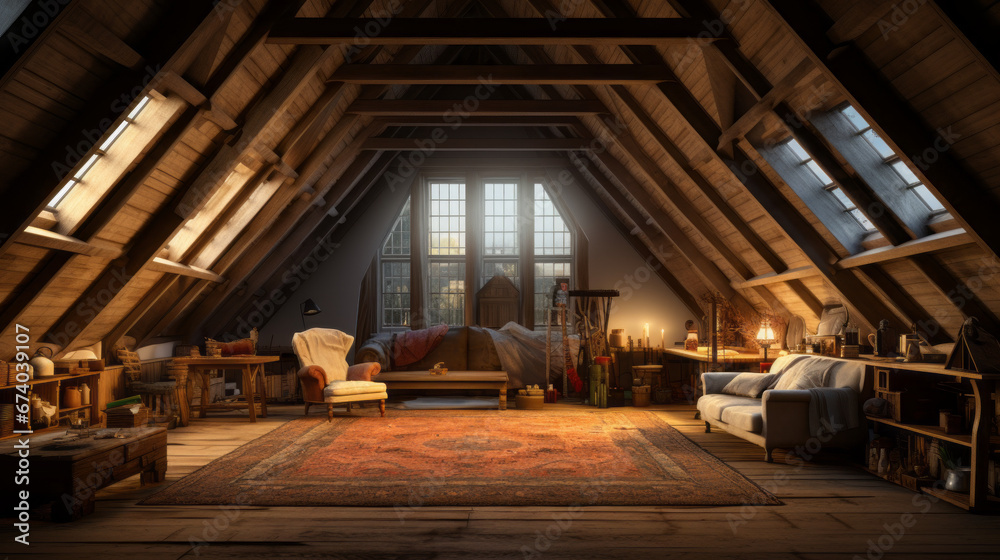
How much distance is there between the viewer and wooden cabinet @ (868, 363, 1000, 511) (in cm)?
336

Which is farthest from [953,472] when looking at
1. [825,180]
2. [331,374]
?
[331,374]

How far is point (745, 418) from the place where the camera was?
4.74 meters

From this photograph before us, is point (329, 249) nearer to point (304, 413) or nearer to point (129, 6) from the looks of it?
point (304, 413)

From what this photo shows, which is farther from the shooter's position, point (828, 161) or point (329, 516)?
point (828, 161)

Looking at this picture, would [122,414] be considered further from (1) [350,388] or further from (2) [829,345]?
(2) [829,345]

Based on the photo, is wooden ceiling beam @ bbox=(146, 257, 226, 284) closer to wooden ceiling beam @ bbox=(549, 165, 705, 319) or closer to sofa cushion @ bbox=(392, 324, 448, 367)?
sofa cushion @ bbox=(392, 324, 448, 367)

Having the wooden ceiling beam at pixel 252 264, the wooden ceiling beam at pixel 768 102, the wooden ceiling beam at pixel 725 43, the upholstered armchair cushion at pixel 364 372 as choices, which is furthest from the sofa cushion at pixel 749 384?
the wooden ceiling beam at pixel 252 264

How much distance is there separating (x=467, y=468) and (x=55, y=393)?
392 cm

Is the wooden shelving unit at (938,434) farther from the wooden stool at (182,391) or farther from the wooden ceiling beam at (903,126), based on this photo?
the wooden stool at (182,391)

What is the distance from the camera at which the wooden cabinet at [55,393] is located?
496 cm

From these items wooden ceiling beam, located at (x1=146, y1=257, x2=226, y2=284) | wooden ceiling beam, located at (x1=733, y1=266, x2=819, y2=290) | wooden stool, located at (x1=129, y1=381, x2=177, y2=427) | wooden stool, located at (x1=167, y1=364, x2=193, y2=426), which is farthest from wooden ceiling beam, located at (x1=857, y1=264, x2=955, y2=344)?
wooden stool, located at (x1=129, y1=381, x2=177, y2=427)

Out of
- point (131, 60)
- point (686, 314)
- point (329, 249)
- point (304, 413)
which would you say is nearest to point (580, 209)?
point (686, 314)

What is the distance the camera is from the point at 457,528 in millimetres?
3104

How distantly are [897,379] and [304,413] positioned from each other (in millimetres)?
5723
